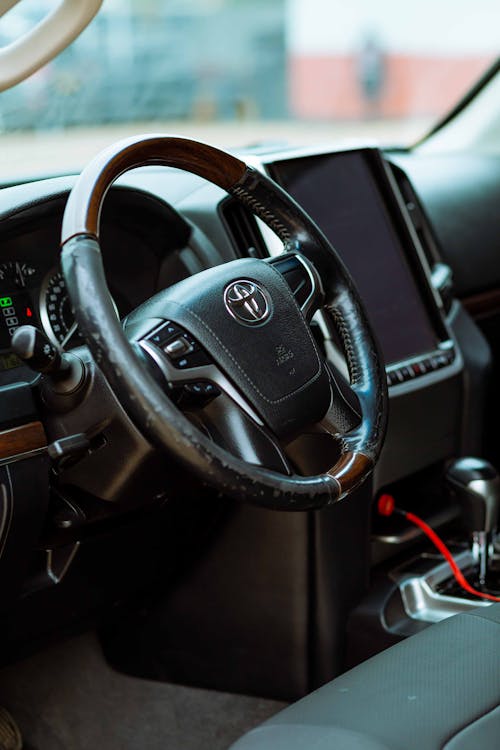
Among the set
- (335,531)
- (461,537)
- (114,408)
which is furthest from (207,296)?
(461,537)

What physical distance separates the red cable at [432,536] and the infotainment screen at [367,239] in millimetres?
235

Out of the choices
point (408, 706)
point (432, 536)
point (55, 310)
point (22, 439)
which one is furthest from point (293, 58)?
point (408, 706)

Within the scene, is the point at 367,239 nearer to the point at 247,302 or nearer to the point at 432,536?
the point at 432,536

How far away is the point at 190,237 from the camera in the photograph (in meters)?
1.45

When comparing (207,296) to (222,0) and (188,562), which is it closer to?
(188,562)

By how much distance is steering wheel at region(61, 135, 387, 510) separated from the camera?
89 cm

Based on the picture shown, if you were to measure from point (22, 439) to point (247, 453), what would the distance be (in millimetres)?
298

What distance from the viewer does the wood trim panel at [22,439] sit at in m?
1.14

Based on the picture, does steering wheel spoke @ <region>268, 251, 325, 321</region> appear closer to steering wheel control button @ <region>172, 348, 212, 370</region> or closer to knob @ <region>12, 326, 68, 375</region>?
steering wheel control button @ <region>172, 348, 212, 370</region>

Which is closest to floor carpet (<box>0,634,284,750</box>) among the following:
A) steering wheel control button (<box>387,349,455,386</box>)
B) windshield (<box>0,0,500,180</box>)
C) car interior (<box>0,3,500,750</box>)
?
car interior (<box>0,3,500,750</box>)

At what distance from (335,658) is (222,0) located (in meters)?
13.4

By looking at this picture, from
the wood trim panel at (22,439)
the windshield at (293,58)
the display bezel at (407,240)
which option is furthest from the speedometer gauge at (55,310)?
the windshield at (293,58)

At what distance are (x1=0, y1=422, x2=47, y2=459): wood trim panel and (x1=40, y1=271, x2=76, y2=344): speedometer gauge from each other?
0.16 m

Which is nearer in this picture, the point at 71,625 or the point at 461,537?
the point at 71,625
